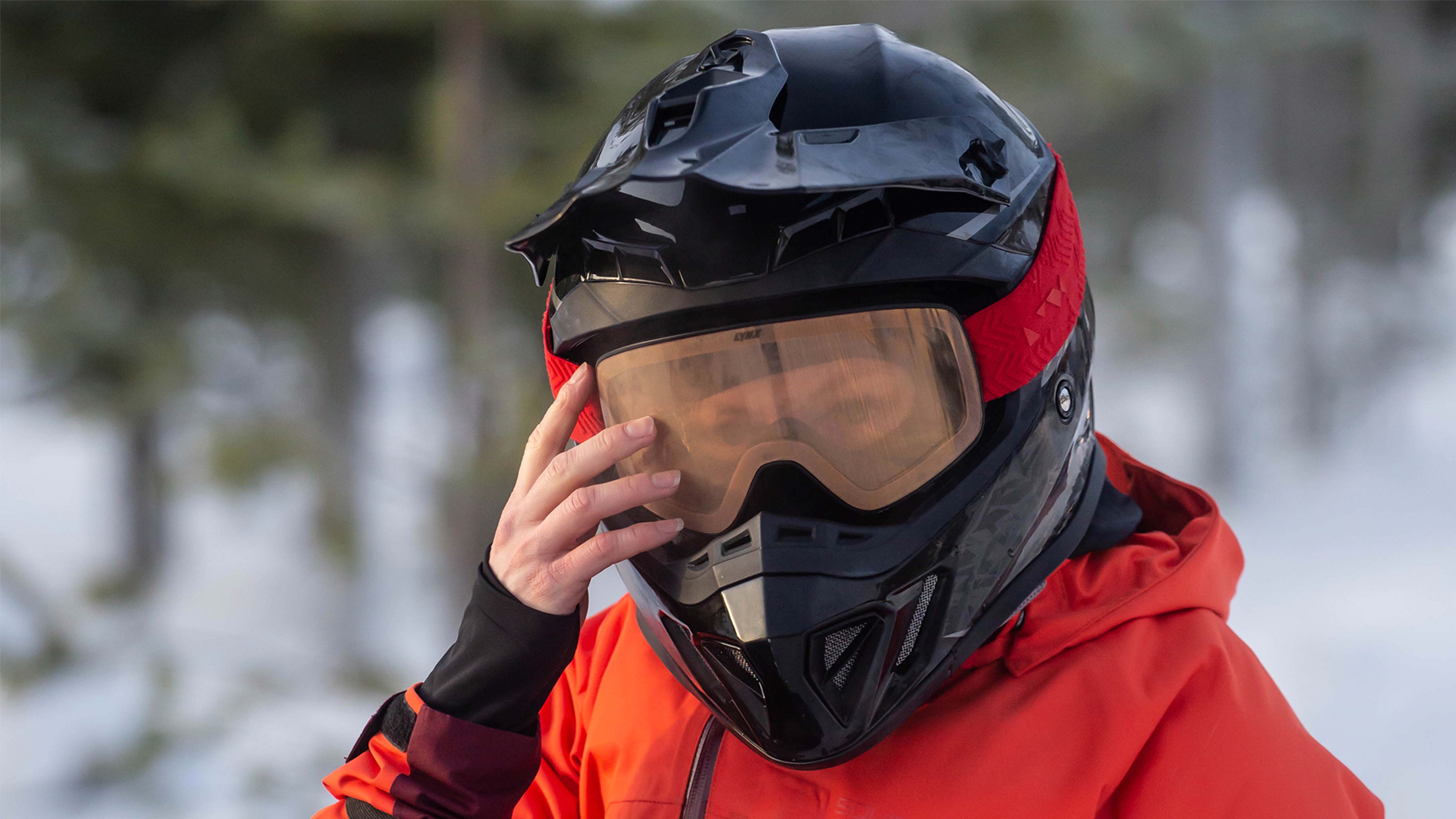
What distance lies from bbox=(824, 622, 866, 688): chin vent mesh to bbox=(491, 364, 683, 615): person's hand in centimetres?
23

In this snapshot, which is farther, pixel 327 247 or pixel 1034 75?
pixel 1034 75

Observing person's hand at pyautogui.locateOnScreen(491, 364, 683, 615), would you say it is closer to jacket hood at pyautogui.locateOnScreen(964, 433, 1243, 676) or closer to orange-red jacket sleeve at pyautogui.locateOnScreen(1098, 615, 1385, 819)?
jacket hood at pyautogui.locateOnScreen(964, 433, 1243, 676)

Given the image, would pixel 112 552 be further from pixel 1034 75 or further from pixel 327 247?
pixel 1034 75

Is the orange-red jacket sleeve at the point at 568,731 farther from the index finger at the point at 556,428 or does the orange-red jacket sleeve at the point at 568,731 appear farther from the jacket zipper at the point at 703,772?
the index finger at the point at 556,428

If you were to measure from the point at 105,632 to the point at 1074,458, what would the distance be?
18.0ft

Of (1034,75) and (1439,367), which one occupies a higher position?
(1034,75)

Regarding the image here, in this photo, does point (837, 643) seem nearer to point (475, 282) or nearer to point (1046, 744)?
point (1046, 744)

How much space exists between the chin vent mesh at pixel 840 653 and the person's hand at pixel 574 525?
0.76 feet

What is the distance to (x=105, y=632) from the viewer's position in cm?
521

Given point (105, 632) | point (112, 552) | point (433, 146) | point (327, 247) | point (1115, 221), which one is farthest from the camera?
point (1115, 221)

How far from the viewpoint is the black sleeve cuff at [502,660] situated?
122 centimetres

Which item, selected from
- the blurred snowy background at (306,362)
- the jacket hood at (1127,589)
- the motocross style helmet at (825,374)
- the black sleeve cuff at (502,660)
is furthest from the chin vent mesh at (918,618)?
the blurred snowy background at (306,362)

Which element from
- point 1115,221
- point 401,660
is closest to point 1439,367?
point 1115,221

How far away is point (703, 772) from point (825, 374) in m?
0.54
